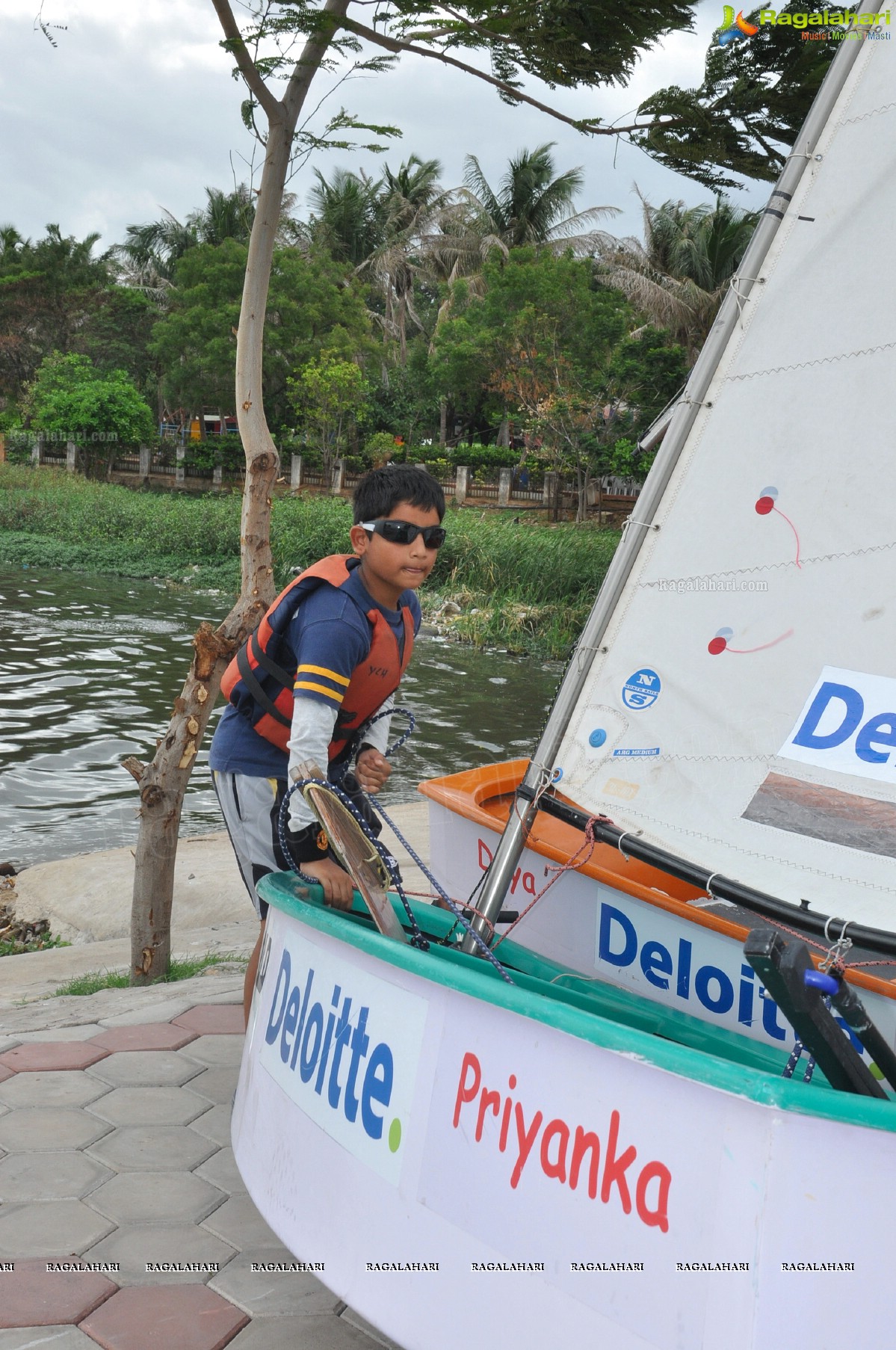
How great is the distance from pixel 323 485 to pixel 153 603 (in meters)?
13.1

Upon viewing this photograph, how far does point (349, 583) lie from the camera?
2543 millimetres

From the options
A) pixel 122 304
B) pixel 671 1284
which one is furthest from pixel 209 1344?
pixel 122 304

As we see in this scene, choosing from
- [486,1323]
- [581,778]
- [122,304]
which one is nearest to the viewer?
[486,1323]

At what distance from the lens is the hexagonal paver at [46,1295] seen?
1.99 metres

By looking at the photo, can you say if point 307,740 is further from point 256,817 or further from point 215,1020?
point 215,1020

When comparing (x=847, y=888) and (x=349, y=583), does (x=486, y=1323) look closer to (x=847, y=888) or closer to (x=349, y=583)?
(x=847, y=888)

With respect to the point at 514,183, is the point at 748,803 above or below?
below

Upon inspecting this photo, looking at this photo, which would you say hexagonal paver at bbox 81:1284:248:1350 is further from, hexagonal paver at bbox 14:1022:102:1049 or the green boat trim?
hexagonal paver at bbox 14:1022:102:1049

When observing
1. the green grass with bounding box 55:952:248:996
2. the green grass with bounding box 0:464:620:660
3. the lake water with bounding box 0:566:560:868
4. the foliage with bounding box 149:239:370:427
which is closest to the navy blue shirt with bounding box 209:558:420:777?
the green grass with bounding box 55:952:248:996

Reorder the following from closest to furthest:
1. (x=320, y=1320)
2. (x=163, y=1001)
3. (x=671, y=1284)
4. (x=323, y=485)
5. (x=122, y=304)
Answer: (x=671, y=1284) → (x=320, y=1320) → (x=163, y=1001) → (x=323, y=485) → (x=122, y=304)

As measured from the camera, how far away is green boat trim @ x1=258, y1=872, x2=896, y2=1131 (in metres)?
1.44

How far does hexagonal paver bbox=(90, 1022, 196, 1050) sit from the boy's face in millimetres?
1530

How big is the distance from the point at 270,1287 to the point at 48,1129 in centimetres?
81

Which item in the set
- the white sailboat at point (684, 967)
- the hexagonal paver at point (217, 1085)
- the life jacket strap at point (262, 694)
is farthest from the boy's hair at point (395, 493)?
the hexagonal paver at point (217, 1085)
